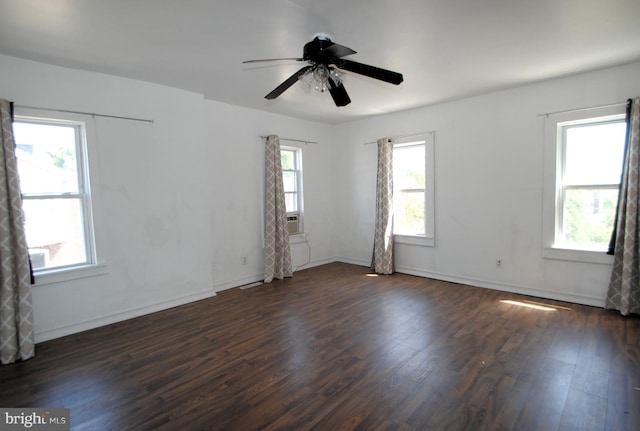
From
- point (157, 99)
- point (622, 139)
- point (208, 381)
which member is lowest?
point (208, 381)

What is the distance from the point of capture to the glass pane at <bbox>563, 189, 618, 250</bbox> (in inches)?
145

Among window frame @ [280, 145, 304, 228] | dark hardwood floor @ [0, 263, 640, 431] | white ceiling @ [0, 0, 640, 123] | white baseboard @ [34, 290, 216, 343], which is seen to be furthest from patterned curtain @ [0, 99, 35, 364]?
window frame @ [280, 145, 304, 228]

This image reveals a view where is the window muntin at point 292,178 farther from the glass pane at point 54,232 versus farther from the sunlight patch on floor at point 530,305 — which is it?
the sunlight patch on floor at point 530,305

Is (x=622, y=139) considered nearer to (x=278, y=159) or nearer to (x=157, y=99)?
(x=278, y=159)

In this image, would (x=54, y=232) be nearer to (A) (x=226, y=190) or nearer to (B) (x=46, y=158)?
(B) (x=46, y=158)

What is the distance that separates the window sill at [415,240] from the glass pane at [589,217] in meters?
1.72

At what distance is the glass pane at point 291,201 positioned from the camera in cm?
575

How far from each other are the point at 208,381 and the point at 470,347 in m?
2.20

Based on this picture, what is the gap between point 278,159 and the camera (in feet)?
16.8

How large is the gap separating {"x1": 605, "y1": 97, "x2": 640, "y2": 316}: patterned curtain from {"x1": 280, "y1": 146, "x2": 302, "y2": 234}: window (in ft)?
14.1

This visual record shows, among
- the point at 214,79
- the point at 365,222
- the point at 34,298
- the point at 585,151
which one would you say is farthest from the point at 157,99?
the point at 585,151

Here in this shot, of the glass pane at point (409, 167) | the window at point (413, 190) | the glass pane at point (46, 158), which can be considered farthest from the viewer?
the glass pane at point (409, 167)

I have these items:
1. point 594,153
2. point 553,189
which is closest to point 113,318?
point 553,189

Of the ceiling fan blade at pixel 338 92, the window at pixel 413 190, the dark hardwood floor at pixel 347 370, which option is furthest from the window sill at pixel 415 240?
the ceiling fan blade at pixel 338 92
